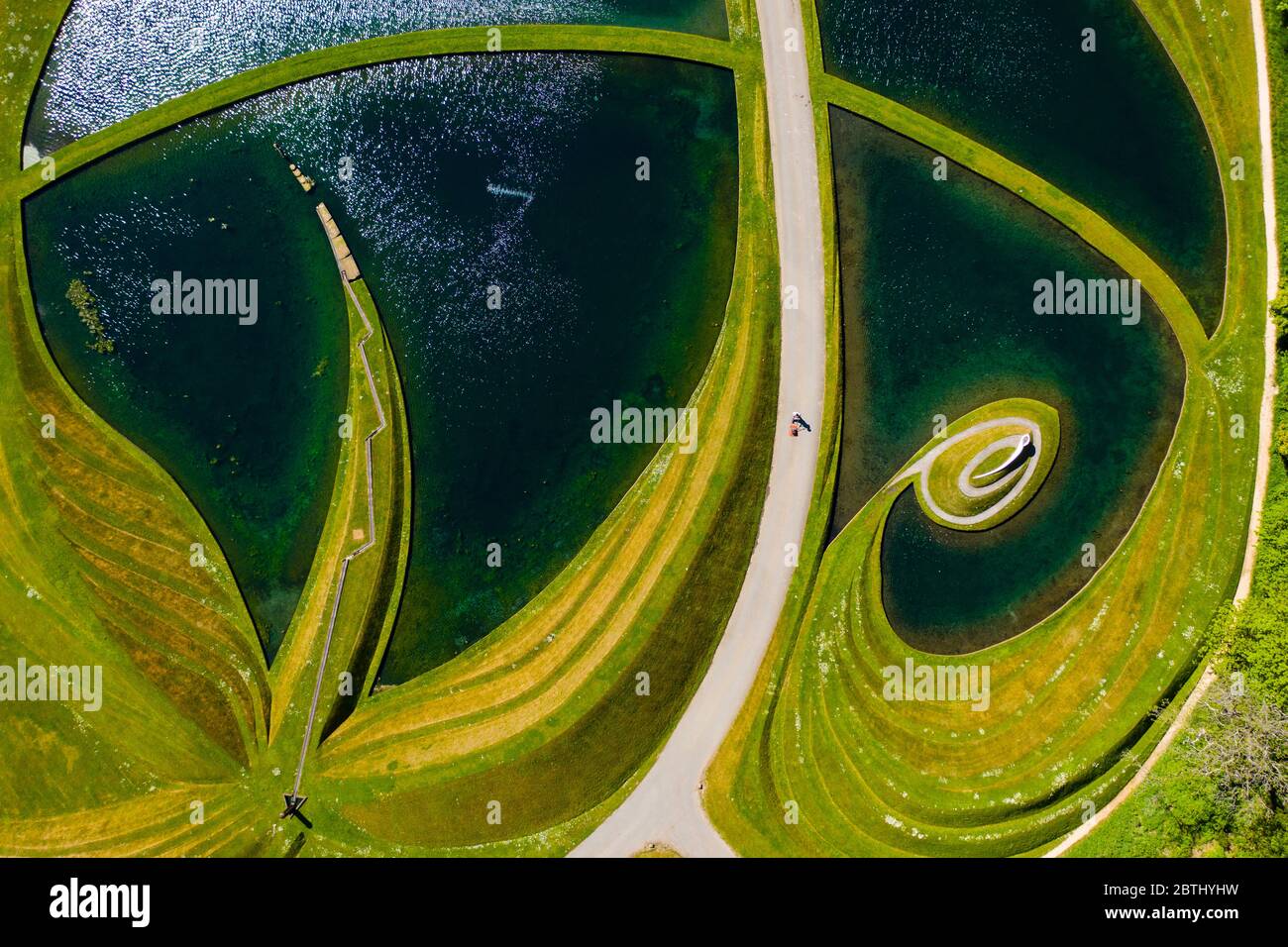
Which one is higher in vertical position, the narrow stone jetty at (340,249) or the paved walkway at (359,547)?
the narrow stone jetty at (340,249)

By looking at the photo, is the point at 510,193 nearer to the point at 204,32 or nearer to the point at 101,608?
the point at 204,32

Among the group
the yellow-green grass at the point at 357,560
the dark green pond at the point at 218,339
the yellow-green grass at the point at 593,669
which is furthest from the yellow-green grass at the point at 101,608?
the yellow-green grass at the point at 593,669

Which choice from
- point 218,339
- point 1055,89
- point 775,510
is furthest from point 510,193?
point 1055,89

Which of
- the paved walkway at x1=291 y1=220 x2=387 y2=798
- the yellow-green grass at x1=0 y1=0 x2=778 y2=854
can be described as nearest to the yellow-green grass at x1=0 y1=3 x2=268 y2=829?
the yellow-green grass at x1=0 y1=0 x2=778 y2=854

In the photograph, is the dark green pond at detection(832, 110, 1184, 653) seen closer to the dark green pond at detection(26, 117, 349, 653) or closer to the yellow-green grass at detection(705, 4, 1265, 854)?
the yellow-green grass at detection(705, 4, 1265, 854)

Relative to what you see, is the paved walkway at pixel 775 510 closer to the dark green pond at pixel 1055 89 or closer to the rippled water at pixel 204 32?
the dark green pond at pixel 1055 89

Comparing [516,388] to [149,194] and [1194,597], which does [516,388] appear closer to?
[149,194]
